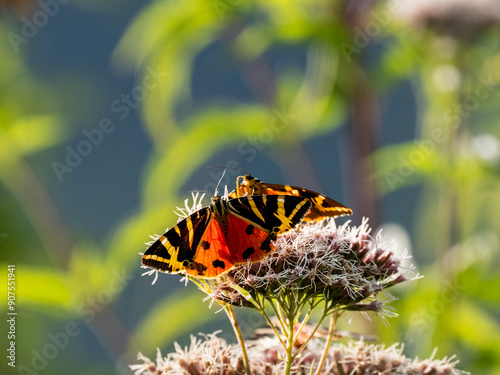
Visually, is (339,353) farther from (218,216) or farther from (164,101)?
(164,101)

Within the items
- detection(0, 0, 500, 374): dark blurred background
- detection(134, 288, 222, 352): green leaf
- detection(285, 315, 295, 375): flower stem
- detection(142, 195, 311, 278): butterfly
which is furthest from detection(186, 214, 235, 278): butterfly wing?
detection(134, 288, 222, 352): green leaf

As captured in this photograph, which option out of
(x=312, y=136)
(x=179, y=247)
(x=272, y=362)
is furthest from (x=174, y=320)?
(x=179, y=247)

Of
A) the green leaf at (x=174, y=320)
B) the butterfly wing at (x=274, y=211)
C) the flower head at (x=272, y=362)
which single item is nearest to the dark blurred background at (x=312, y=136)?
the green leaf at (x=174, y=320)

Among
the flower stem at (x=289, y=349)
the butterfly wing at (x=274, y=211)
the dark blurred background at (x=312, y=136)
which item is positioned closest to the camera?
the flower stem at (x=289, y=349)

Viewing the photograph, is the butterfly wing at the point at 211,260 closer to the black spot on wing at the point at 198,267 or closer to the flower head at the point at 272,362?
the black spot on wing at the point at 198,267

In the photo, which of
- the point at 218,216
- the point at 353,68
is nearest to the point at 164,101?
the point at 353,68

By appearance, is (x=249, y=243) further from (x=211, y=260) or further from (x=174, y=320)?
(x=174, y=320)
